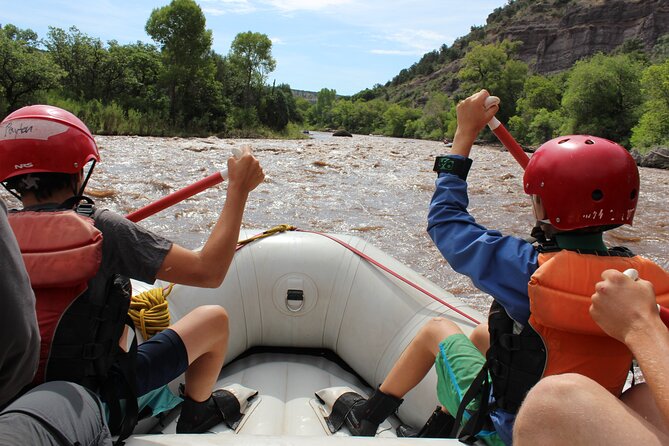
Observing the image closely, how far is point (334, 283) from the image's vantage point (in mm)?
2561

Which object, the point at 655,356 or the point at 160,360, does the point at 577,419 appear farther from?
the point at 160,360

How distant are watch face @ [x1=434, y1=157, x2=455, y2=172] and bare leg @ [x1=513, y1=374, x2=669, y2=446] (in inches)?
26.3

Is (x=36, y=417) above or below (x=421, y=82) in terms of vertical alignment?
below

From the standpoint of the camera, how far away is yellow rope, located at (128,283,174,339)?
A: 6.20ft

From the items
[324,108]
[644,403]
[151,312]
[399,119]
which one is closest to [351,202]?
[151,312]

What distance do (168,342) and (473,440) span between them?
0.91 metres

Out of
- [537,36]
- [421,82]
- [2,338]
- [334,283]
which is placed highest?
[537,36]

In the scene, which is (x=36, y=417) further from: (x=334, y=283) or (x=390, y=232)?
(x=390, y=232)

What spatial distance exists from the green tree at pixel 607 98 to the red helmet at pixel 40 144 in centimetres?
2565

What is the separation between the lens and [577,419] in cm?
93

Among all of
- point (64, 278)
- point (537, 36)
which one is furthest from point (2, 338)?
point (537, 36)

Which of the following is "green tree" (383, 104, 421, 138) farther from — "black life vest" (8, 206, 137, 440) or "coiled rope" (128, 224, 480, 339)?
"black life vest" (8, 206, 137, 440)

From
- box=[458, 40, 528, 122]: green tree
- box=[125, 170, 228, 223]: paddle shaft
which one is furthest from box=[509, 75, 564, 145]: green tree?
box=[125, 170, 228, 223]: paddle shaft

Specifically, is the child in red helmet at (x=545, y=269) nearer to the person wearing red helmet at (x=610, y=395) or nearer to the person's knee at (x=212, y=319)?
the person wearing red helmet at (x=610, y=395)
